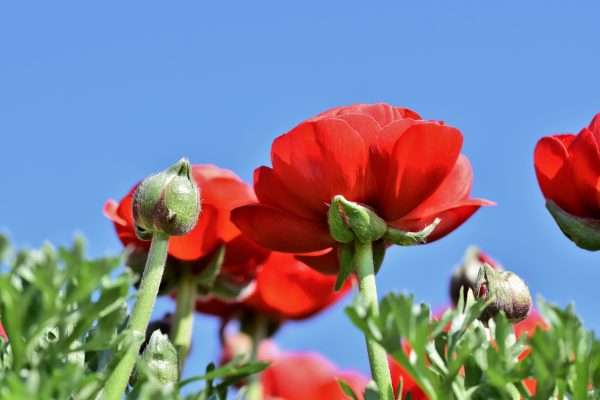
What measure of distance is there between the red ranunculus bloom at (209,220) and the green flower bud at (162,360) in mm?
356

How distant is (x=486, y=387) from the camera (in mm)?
1113

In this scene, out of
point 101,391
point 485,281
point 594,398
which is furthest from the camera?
point 485,281

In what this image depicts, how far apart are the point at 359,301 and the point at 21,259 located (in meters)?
0.28

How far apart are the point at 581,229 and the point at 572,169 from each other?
67 millimetres

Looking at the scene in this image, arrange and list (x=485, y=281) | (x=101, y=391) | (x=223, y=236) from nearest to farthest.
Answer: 1. (x=101, y=391)
2. (x=485, y=281)
3. (x=223, y=236)

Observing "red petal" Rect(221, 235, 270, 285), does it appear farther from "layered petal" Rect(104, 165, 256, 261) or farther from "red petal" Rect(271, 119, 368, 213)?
"red petal" Rect(271, 119, 368, 213)

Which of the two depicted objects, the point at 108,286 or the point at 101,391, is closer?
the point at 108,286

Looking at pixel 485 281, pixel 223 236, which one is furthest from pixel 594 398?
pixel 223 236

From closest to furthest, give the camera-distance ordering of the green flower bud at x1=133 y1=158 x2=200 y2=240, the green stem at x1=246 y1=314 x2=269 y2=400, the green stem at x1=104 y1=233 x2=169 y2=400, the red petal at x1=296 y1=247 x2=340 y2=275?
the green stem at x1=104 y1=233 x2=169 y2=400 < the green flower bud at x1=133 y1=158 x2=200 y2=240 < the red petal at x1=296 y1=247 x2=340 y2=275 < the green stem at x1=246 y1=314 x2=269 y2=400

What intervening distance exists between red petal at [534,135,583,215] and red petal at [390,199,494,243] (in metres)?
0.07

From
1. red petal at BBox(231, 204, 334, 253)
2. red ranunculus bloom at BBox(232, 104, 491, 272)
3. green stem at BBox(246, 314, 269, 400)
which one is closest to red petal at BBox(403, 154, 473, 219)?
red ranunculus bloom at BBox(232, 104, 491, 272)

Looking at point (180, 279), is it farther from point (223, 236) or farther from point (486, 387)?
point (486, 387)

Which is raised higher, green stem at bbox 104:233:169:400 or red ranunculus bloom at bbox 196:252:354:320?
red ranunculus bloom at bbox 196:252:354:320

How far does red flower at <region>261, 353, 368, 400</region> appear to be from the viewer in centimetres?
212
